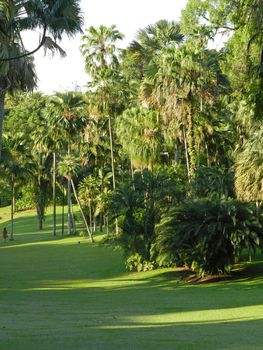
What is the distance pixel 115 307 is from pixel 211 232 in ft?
31.9

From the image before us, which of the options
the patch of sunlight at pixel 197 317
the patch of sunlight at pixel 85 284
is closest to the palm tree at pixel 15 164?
the patch of sunlight at pixel 85 284

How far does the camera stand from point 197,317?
18.4 meters

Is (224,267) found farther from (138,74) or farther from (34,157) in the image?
(34,157)

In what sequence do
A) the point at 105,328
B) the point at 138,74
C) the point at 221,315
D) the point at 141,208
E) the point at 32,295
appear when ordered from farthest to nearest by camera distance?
the point at 138,74
the point at 141,208
the point at 32,295
the point at 221,315
the point at 105,328

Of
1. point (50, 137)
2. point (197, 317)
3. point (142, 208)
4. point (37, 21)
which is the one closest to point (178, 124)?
point (142, 208)

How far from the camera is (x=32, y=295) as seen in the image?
26281mm

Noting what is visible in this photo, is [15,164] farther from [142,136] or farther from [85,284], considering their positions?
[85,284]

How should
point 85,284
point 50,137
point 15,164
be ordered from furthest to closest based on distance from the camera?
point 50,137 < point 15,164 < point 85,284

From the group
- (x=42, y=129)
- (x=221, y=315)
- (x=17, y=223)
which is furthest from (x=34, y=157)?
(x=221, y=315)

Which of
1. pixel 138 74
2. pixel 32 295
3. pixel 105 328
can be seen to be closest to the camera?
pixel 105 328

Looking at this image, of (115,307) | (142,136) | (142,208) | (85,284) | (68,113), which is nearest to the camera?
(115,307)

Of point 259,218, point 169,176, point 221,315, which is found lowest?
point 221,315

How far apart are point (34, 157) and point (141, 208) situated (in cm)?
4294

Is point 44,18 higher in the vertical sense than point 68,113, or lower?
lower
